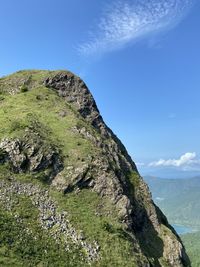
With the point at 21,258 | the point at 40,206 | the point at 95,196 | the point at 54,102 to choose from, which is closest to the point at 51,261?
the point at 21,258

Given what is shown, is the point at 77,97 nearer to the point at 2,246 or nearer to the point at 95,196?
the point at 95,196

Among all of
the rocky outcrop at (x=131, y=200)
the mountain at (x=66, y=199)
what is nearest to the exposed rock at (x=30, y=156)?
the mountain at (x=66, y=199)

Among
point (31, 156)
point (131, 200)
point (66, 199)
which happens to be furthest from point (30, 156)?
point (131, 200)

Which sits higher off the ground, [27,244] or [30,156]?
[30,156]

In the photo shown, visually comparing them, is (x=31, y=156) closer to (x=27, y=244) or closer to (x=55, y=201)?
(x=55, y=201)

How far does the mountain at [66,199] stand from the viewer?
152 ft

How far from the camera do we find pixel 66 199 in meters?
57.0

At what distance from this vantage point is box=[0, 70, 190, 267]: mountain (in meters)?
46.5

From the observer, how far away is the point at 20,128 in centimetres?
6359

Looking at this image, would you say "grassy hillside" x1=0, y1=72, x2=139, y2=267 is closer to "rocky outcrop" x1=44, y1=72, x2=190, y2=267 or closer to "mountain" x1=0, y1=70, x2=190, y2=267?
"mountain" x1=0, y1=70, x2=190, y2=267

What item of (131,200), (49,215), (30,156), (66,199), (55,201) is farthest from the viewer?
(131,200)

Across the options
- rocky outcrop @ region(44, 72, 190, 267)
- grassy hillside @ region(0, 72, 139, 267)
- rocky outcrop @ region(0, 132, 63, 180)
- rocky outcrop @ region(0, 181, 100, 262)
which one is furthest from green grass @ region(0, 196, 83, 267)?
rocky outcrop @ region(44, 72, 190, 267)

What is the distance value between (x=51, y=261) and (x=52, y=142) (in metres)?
27.3

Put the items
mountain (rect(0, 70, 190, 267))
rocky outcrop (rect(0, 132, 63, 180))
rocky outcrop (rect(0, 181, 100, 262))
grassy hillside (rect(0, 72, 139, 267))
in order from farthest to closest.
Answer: rocky outcrop (rect(0, 132, 63, 180)) < rocky outcrop (rect(0, 181, 100, 262)) < mountain (rect(0, 70, 190, 267)) < grassy hillside (rect(0, 72, 139, 267))
